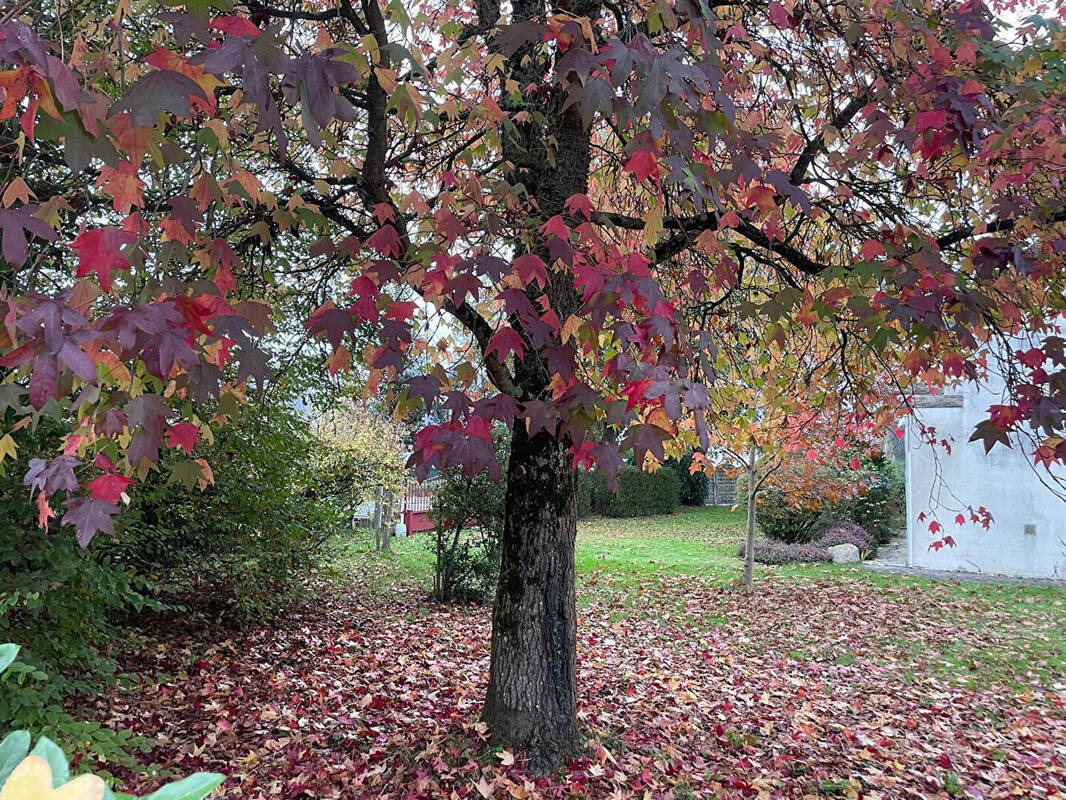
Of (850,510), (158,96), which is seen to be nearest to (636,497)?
(850,510)

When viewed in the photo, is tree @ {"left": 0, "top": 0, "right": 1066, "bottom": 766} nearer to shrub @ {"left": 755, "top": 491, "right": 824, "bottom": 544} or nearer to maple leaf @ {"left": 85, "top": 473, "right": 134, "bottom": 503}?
maple leaf @ {"left": 85, "top": 473, "right": 134, "bottom": 503}

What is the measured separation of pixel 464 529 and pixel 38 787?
27.3ft

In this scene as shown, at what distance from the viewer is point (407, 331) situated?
2783mm

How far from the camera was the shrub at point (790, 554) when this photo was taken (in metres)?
12.6

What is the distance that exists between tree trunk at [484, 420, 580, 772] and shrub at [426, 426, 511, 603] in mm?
4453

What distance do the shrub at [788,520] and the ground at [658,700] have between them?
4749 mm

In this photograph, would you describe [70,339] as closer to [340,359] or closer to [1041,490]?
[340,359]

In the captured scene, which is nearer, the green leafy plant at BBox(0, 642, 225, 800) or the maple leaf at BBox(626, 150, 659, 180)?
the green leafy plant at BBox(0, 642, 225, 800)

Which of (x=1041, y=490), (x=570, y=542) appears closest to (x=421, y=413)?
(x=570, y=542)

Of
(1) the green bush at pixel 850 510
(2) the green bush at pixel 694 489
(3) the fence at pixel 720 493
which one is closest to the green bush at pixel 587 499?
(2) the green bush at pixel 694 489

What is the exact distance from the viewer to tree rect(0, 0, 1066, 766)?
192 centimetres

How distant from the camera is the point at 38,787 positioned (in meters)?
0.41

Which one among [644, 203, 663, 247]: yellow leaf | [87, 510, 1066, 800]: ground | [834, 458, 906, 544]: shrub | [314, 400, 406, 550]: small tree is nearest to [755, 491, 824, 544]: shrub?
[834, 458, 906, 544]: shrub

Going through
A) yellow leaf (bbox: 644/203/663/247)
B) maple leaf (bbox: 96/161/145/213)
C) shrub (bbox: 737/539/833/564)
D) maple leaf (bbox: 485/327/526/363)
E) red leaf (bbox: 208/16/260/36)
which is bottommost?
shrub (bbox: 737/539/833/564)
